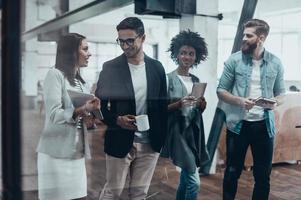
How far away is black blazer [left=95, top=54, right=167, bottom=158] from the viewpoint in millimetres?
1190

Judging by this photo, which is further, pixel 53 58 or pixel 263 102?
pixel 263 102

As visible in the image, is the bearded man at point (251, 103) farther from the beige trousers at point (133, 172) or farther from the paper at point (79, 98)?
the paper at point (79, 98)

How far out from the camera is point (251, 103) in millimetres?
1468

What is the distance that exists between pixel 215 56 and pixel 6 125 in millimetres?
794

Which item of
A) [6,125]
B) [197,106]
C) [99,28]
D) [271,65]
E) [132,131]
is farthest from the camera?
[271,65]

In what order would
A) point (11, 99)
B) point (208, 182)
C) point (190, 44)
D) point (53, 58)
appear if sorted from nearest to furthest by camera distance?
point (11, 99) < point (53, 58) < point (190, 44) < point (208, 182)

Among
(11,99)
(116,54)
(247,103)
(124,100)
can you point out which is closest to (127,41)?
(116,54)

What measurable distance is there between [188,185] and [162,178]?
0.13 metres

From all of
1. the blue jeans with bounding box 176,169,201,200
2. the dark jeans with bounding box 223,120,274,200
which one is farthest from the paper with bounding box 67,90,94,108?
the dark jeans with bounding box 223,120,274,200

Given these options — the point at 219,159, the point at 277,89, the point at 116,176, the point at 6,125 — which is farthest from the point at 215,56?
the point at 6,125

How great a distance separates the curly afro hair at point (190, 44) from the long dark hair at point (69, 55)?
33 cm

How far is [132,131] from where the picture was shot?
1263 millimetres

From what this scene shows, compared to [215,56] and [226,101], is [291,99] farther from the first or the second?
[215,56]

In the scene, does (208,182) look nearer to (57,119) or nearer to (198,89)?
(198,89)
